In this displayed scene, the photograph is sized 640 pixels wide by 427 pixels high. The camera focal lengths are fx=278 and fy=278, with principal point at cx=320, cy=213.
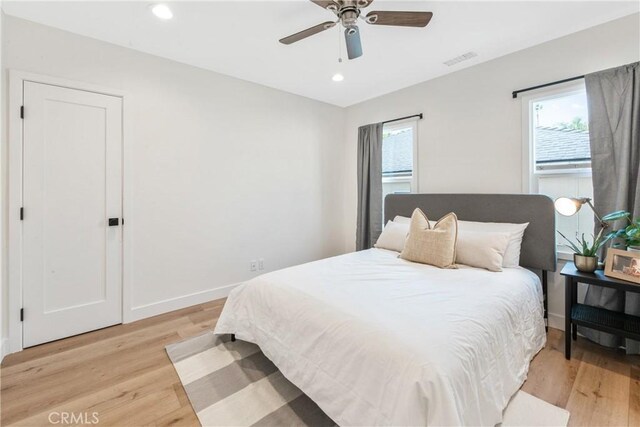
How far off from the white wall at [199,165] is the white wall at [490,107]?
1514 millimetres

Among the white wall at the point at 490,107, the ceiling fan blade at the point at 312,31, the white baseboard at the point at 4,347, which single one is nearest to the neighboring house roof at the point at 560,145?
the white wall at the point at 490,107

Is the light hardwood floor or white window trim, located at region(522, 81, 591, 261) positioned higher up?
white window trim, located at region(522, 81, 591, 261)

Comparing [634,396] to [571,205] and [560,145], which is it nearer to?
[571,205]

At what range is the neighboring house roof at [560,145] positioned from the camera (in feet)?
7.83

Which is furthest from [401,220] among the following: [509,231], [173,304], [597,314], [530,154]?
[173,304]

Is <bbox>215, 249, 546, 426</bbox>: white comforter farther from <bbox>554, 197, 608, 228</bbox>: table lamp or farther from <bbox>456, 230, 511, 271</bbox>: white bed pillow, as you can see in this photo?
<bbox>554, 197, 608, 228</bbox>: table lamp

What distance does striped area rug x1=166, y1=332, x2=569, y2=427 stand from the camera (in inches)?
58.6

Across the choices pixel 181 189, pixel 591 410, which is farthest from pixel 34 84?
pixel 591 410

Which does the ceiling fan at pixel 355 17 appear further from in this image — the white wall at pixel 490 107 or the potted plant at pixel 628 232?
the potted plant at pixel 628 232

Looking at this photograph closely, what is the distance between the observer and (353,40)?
189cm

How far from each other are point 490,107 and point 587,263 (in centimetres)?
166

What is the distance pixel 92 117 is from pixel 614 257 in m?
4.21

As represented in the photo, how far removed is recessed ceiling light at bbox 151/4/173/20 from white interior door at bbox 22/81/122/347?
902mm

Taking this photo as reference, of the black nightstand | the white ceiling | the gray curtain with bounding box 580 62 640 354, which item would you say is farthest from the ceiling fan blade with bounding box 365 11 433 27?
the black nightstand
